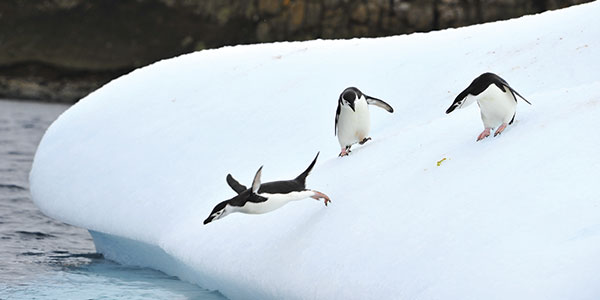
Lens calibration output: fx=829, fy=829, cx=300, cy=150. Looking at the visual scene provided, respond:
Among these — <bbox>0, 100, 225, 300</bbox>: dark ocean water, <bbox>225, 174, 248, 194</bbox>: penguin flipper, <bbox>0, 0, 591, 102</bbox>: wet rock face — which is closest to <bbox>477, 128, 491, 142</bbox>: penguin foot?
<bbox>225, 174, 248, 194</bbox>: penguin flipper

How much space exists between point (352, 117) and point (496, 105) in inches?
39.8

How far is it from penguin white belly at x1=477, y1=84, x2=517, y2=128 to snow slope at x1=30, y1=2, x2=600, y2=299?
9cm

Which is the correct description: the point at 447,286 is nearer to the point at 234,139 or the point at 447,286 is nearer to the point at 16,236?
the point at 234,139

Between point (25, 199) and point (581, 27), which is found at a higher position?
point (581, 27)

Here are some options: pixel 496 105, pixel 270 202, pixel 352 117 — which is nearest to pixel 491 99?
pixel 496 105

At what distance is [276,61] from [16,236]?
3.11m

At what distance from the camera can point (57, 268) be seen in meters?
6.44

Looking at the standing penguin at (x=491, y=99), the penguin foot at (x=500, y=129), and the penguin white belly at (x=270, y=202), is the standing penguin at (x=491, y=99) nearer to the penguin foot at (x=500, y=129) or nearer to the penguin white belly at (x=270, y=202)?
the penguin foot at (x=500, y=129)

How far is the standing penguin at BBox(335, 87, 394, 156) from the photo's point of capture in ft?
15.6

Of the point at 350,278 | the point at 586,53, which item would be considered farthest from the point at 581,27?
the point at 350,278

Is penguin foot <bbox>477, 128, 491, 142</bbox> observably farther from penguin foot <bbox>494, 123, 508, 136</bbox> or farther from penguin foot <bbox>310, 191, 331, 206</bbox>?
penguin foot <bbox>310, 191, 331, 206</bbox>

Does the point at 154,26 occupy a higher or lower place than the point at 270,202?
higher

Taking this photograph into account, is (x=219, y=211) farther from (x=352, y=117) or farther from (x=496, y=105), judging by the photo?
(x=496, y=105)

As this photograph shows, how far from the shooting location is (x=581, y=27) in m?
5.71
